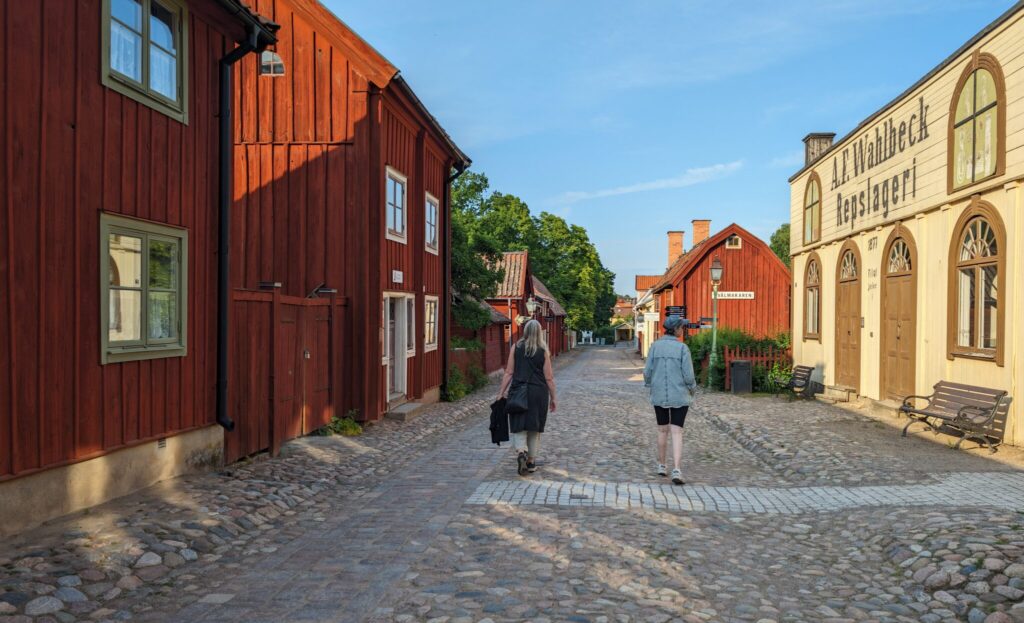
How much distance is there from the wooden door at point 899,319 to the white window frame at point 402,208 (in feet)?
29.6

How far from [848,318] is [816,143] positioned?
19.3ft

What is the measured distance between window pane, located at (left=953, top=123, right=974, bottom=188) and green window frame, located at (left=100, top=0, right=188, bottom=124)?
34.5ft

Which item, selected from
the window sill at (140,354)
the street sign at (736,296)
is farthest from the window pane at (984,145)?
the street sign at (736,296)

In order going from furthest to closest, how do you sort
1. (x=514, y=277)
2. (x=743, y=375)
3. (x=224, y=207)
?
(x=514, y=277), (x=743, y=375), (x=224, y=207)

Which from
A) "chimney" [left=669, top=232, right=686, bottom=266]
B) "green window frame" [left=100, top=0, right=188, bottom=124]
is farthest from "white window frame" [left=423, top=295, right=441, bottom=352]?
"chimney" [left=669, top=232, right=686, bottom=266]

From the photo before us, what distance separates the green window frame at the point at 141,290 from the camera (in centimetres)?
693

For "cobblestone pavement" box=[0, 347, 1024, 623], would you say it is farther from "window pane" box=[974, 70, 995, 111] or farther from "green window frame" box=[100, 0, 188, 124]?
"window pane" box=[974, 70, 995, 111]

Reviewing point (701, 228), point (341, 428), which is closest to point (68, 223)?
point (341, 428)

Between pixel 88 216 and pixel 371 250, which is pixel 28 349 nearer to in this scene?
pixel 88 216

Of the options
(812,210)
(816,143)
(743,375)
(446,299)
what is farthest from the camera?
(816,143)

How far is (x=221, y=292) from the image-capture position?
346 inches

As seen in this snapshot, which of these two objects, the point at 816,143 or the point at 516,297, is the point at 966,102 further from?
the point at 516,297

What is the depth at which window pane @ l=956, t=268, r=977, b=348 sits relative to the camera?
11.7 m

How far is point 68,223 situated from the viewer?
6.45 meters
